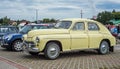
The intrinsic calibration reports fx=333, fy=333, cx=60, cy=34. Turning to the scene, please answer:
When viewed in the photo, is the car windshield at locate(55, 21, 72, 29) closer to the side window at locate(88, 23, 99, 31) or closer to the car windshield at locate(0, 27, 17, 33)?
the side window at locate(88, 23, 99, 31)

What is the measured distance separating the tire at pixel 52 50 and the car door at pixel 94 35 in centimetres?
207

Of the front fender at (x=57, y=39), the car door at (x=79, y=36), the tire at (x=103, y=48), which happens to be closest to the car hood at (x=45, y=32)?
the front fender at (x=57, y=39)

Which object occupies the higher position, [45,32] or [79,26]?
[79,26]

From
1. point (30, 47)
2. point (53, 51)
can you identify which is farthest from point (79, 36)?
point (30, 47)

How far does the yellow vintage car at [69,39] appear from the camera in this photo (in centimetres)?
1388

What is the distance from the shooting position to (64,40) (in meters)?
14.4

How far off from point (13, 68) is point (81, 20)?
5.16 meters

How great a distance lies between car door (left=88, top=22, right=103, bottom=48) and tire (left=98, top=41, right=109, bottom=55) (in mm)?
304

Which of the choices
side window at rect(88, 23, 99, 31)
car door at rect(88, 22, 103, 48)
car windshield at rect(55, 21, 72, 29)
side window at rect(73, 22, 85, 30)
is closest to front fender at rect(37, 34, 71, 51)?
car windshield at rect(55, 21, 72, 29)

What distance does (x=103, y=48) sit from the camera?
53.3ft

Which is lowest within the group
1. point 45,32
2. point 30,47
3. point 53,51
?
point 53,51

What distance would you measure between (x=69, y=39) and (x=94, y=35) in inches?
67.1

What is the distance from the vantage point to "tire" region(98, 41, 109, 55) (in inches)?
635

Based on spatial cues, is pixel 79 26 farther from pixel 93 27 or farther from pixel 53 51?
pixel 53 51
